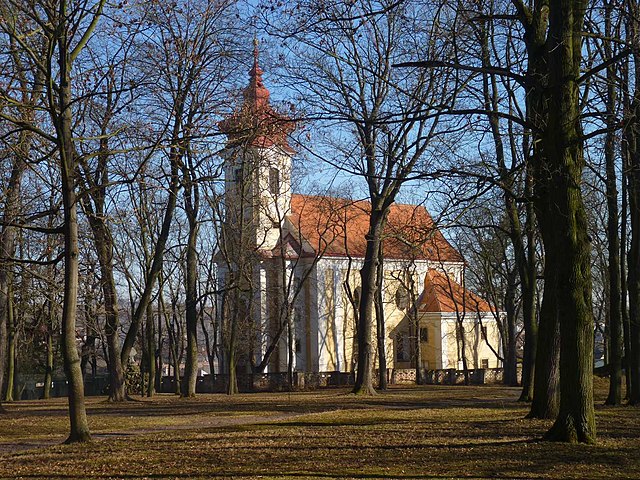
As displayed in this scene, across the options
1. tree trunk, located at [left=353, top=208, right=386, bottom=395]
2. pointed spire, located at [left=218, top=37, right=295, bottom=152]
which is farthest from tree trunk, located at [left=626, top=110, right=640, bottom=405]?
tree trunk, located at [left=353, top=208, right=386, bottom=395]

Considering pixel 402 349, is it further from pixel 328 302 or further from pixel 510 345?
pixel 510 345

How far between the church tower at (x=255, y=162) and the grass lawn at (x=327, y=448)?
17.3 ft

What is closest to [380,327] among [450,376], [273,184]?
[450,376]

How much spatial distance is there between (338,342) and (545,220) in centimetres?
4261

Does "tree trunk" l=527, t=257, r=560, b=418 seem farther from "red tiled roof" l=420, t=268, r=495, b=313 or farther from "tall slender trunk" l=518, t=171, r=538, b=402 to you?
"red tiled roof" l=420, t=268, r=495, b=313

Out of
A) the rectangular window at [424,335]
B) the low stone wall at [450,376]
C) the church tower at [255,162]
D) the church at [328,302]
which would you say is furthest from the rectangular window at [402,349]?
the church tower at [255,162]

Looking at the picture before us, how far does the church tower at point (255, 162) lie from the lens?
17500mm

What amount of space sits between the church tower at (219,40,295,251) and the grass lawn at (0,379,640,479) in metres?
5.28

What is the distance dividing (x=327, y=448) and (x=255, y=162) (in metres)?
19.0

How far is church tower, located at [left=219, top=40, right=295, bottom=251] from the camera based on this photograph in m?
17.5

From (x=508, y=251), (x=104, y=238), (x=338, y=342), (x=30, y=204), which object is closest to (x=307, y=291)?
(x=338, y=342)

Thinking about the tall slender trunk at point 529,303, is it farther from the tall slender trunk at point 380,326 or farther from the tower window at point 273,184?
the tower window at point 273,184

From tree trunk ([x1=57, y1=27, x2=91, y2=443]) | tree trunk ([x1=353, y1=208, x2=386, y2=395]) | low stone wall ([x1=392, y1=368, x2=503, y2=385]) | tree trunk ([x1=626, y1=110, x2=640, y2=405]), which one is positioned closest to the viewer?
tree trunk ([x1=57, y1=27, x2=91, y2=443])

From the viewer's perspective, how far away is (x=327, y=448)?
13070 millimetres
